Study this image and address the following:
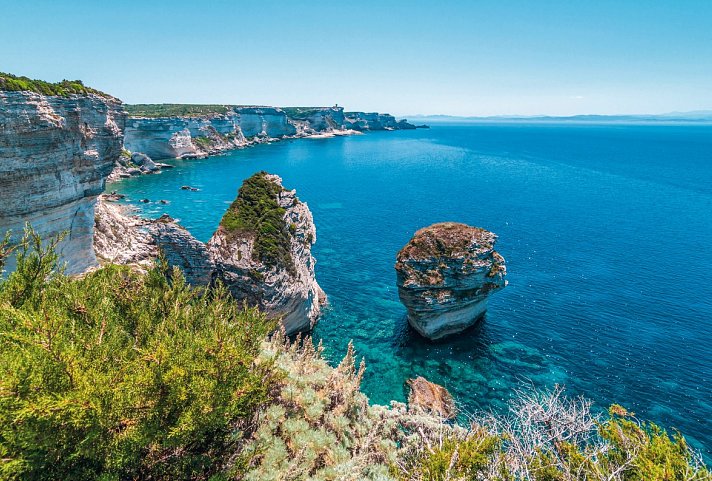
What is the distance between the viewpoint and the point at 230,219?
34906 millimetres

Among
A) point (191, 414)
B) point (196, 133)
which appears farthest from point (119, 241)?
point (196, 133)

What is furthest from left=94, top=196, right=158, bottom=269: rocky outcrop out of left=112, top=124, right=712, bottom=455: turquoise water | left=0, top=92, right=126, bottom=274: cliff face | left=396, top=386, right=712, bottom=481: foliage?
left=396, top=386, right=712, bottom=481: foliage

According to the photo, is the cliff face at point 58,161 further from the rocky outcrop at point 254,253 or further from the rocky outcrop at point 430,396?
the rocky outcrop at point 430,396

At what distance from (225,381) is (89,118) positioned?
1319 inches

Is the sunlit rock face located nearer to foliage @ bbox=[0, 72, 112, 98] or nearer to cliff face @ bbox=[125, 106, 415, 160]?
cliff face @ bbox=[125, 106, 415, 160]

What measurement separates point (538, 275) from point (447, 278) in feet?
66.5

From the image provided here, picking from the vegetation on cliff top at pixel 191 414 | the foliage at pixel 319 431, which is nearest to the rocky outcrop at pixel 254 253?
the foliage at pixel 319 431

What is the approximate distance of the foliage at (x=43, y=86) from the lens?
84.1 feet

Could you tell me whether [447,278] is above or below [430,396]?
above

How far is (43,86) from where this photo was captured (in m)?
28.6

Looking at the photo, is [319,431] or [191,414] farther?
[319,431]

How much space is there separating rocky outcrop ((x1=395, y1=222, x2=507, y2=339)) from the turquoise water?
6.84ft

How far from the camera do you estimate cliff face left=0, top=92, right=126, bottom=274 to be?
26484 millimetres

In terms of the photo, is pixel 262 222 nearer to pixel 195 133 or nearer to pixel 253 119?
pixel 195 133
